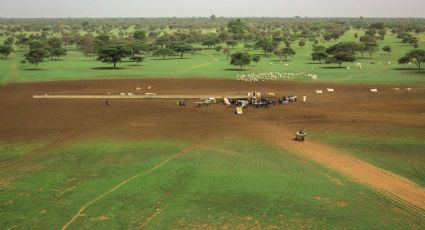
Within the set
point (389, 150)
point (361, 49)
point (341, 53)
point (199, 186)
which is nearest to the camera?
point (199, 186)

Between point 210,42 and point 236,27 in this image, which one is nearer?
point 210,42

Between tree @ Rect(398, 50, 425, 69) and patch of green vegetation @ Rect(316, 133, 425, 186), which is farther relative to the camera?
tree @ Rect(398, 50, 425, 69)

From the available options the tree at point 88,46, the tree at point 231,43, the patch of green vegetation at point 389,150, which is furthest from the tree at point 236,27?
the patch of green vegetation at point 389,150

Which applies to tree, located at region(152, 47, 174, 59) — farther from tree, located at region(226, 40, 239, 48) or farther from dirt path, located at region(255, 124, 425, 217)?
dirt path, located at region(255, 124, 425, 217)

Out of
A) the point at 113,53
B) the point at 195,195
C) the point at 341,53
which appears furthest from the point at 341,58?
the point at 195,195

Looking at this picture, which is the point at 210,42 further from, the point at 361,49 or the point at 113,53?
the point at 113,53

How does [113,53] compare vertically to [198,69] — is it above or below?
above

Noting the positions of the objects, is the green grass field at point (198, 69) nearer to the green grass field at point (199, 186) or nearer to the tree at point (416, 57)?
the tree at point (416, 57)

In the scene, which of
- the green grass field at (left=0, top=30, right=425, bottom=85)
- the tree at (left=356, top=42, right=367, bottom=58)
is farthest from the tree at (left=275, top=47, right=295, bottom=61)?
the tree at (left=356, top=42, right=367, bottom=58)
